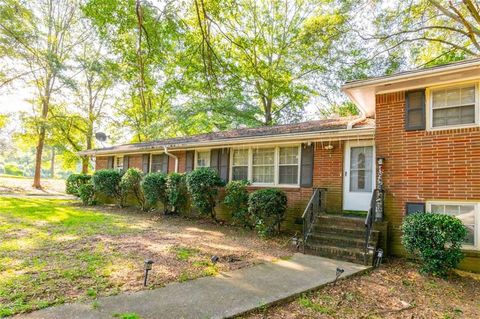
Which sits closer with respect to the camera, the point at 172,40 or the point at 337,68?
the point at 172,40

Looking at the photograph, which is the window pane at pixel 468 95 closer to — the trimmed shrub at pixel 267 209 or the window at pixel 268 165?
the window at pixel 268 165

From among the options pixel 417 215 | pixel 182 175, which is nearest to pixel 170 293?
pixel 417 215

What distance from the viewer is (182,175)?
1045cm

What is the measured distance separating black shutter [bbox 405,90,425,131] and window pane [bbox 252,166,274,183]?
4.20 metres

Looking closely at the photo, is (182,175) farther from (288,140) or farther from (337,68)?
(337,68)

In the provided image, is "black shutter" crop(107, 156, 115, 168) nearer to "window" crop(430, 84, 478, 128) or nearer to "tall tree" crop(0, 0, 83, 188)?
"tall tree" crop(0, 0, 83, 188)

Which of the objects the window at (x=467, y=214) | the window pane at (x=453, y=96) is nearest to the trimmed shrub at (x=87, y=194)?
the window at (x=467, y=214)

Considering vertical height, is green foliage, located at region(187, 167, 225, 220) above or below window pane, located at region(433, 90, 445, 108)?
below

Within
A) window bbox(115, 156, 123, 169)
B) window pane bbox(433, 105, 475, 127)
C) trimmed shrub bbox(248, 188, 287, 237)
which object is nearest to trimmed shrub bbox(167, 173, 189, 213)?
trimmed shrub bbox(248, 188, 287, 237)

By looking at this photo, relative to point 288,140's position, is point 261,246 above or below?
below

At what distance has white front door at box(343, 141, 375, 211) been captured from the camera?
7.56 meters

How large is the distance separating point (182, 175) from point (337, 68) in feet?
34.1

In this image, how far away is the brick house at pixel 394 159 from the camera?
5.88 meters

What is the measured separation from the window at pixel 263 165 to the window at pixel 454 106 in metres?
4.60
